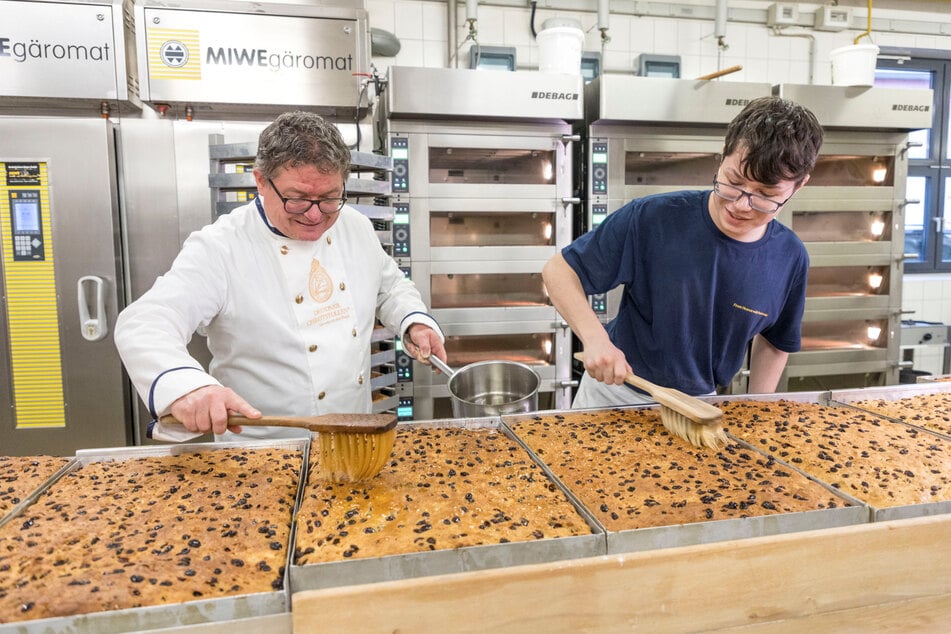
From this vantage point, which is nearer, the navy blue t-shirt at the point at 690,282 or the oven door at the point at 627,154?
the navy blue t-shirt at the point at 690,282

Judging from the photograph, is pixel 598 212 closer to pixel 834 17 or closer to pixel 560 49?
pixel 560 49

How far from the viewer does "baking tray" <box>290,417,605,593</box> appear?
40.5 inches

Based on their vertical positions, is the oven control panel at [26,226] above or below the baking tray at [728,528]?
above

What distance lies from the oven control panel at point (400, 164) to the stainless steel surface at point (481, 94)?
0.50 ft

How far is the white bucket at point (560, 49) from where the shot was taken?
3.66 metres

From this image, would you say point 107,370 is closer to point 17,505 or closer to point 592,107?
point 17,505

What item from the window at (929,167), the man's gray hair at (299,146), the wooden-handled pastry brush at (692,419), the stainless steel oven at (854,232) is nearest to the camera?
the wooden-handled pastry brush at (692,419)

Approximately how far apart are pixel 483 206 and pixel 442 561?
2835 mm

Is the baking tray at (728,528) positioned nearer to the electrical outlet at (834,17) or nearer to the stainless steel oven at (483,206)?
the stainless steel oven at (483,206)

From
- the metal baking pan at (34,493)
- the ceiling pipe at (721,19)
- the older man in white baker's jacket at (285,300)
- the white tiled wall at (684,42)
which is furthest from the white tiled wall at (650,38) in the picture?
the metal baking pan at (34,493)

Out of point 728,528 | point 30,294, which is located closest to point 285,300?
point 728,528

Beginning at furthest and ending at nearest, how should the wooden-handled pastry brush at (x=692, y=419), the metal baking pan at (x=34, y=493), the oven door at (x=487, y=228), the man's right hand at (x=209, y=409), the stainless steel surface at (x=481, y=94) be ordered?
the oven door at (x=487, y=228) → the stainless steel surface at (x=481, y=94) → the wooden-handled pastry brush at (x=692, y=419) → the man's right hand at (x=209, y=409) → the metal baking pan at (x=34, y=493)

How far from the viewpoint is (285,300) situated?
6.39 feet

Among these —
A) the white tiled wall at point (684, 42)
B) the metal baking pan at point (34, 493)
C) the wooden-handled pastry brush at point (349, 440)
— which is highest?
the white tiled wall at point (684, 42)
